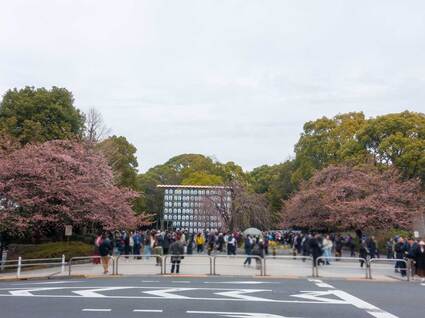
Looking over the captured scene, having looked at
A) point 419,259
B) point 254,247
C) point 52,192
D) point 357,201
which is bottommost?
point 419,259

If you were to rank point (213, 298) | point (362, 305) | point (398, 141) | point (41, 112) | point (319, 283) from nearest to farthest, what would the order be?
point (362, 305)
point (213, 298)
point (319, 283)
point (41, 112)
point (398, 141)

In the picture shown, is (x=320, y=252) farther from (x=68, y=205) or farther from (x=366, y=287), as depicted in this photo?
(x=68, y=205)

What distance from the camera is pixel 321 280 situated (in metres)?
20.7

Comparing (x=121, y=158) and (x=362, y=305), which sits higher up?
(x=121, y=158)

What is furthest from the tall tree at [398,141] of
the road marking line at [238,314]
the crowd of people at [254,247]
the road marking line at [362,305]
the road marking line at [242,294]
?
the road marking line at [238,314]

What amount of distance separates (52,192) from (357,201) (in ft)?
68.8

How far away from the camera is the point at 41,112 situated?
42344 millimetres

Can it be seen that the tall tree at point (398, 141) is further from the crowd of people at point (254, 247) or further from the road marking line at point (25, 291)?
the road marking line at point (25, 291)

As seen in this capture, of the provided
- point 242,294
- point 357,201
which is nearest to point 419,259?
point 242,294

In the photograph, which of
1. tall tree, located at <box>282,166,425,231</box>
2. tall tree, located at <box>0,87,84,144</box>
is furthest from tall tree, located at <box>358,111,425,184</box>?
tall tree, located at <box>0,87,84,144</box>

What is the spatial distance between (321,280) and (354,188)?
20.7 metres

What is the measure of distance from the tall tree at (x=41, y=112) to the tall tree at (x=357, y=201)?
19492 mm

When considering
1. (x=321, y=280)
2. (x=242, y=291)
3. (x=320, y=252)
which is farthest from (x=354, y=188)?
(x=242, y=291)

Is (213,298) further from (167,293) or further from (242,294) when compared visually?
(167,293)
